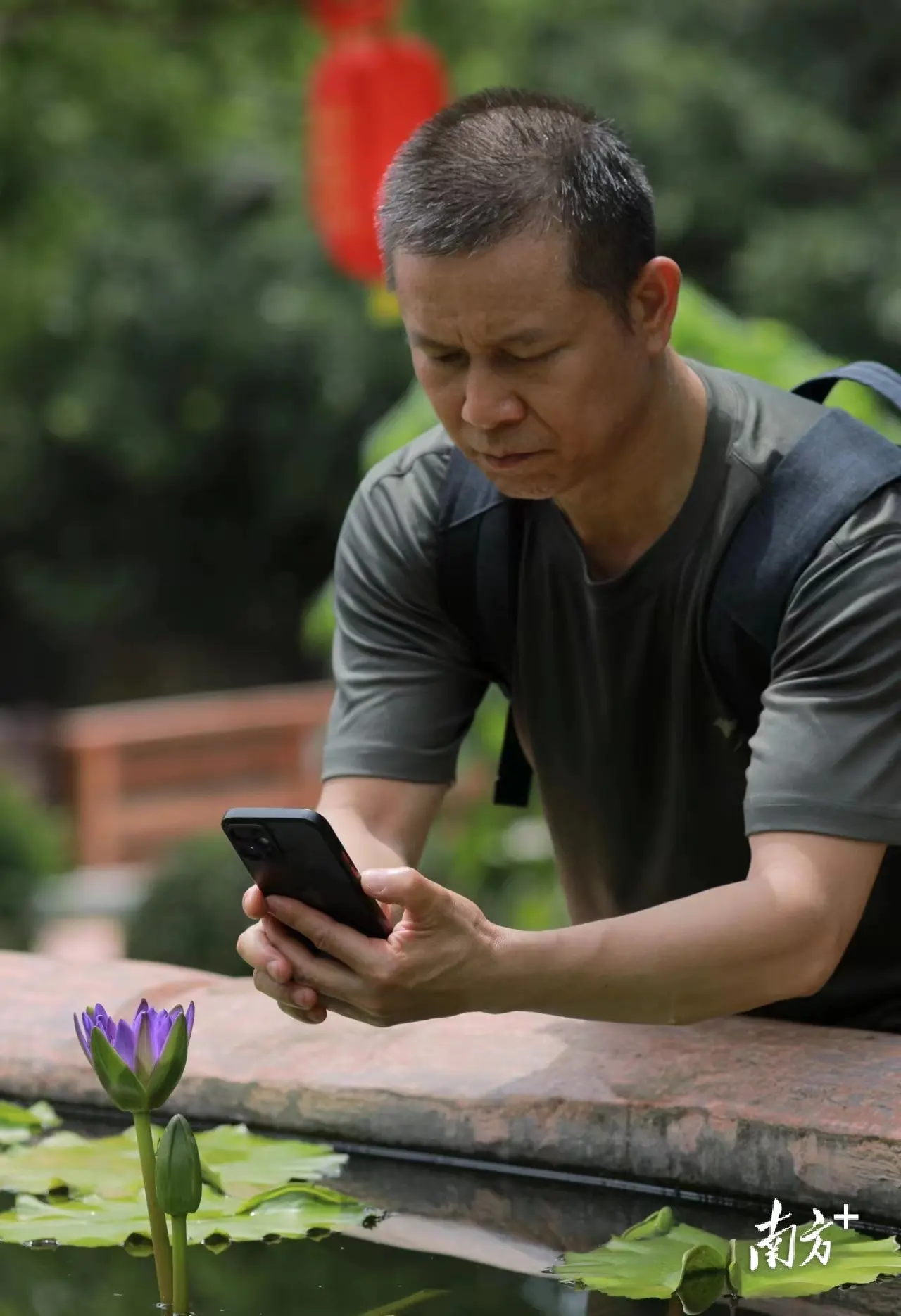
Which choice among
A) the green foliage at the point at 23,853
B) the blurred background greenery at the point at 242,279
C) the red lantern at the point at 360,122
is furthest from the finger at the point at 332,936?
the green foliage at the point at 23,853

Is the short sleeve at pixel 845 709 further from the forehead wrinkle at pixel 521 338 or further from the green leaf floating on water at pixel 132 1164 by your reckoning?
the green leaf floating on water at pixel 132 1164

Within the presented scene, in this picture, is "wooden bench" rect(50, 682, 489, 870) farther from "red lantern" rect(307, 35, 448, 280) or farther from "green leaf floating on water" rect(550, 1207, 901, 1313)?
"green leaf floating on water" rect(550, 1207, 901, 1313)

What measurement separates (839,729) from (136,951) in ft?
15.2

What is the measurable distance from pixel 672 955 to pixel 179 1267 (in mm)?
533

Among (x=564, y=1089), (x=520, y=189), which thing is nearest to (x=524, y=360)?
(x=520, y=189)

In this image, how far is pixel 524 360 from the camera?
1827 millimetres

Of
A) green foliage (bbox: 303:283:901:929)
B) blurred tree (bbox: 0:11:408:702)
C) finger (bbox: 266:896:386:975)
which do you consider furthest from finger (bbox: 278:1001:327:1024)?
blurred tree (bbox: 0:11:408:702)

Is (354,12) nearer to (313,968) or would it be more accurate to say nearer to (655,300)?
(655,300)

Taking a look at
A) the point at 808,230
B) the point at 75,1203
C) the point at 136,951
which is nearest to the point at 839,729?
the point at 75,1203

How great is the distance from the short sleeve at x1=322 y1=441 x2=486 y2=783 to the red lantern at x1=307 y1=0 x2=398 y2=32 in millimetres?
5557

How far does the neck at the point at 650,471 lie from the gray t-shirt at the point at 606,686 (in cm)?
2

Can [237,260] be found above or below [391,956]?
above

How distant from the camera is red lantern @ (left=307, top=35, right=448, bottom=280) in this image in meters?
6.99

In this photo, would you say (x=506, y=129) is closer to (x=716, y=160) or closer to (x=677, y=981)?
(x=677, y=981)
